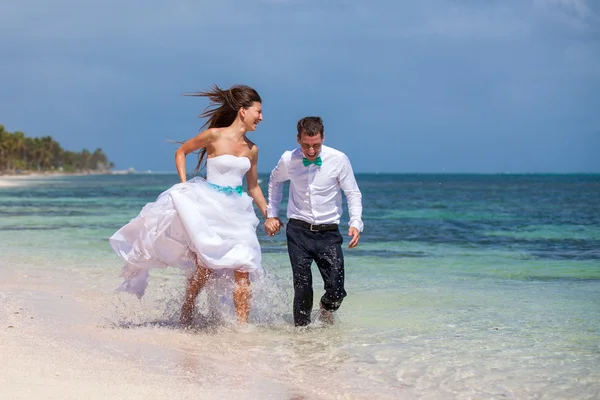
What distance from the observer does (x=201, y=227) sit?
6578 mm

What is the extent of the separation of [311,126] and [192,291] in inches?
71.2

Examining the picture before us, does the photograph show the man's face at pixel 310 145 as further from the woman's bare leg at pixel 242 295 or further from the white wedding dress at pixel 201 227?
the woman's bare leg at pixel 242 295

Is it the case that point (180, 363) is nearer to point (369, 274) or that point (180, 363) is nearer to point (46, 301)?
point (46, 301)

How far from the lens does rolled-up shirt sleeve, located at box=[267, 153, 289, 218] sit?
6.93 meters

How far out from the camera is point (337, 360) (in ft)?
20.0

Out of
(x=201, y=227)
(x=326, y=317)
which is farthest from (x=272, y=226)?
A: (x=326, y=317)

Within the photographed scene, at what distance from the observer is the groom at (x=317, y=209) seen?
22.3ft

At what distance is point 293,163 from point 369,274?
203 inches

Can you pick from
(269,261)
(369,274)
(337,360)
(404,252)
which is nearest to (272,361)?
(337,360)

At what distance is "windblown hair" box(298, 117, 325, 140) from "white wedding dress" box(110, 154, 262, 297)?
55cm

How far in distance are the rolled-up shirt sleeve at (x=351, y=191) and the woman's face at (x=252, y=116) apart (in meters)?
0.80

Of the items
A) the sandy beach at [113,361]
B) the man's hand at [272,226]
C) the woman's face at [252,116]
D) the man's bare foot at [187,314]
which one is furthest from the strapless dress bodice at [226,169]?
the sandy beach at [113,361]

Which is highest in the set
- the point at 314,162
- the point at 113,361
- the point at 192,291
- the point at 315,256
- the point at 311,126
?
the point at 311,126

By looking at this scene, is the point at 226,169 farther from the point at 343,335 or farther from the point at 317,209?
the point at 343,335
